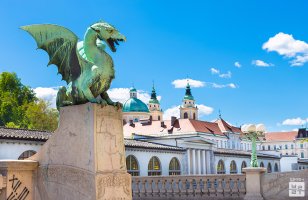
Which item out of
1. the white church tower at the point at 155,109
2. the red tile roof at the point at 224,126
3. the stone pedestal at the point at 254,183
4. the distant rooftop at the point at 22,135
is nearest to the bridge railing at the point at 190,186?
the stone pedestal at the point at 254,183

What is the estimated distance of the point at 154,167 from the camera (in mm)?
36875

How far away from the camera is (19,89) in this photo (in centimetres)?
5122

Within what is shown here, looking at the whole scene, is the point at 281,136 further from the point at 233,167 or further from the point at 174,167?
the point at 174,167

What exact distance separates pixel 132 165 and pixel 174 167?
24.2ft

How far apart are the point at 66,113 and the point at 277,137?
121m

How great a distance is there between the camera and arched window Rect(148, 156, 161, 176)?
36406 millimetres

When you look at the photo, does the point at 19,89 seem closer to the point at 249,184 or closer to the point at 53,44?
the point at 249,184

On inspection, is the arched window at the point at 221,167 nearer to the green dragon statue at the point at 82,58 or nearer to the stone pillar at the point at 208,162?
the stone pillar at the point at 208,162

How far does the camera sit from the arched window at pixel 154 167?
119 ft

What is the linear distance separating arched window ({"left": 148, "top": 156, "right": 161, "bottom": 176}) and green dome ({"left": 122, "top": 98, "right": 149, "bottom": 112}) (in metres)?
55.7

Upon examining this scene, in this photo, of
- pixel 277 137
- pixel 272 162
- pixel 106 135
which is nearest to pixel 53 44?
pixel 106 135

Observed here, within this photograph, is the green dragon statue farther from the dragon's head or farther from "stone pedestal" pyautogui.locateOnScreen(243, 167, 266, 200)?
"stone pedestal" pyautogui.locateOnScreen(243, 167, 266, 200)

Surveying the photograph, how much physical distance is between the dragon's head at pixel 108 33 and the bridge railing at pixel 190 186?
30.9ft

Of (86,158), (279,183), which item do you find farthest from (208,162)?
(86,158)
